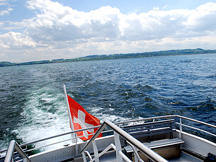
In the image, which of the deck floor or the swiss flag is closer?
the deck floor

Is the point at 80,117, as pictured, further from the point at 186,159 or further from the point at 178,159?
the point at 186,159

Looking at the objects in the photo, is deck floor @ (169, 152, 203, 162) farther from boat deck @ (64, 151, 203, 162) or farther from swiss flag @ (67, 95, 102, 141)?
swiss flag @ (67, 95, 102, 141)

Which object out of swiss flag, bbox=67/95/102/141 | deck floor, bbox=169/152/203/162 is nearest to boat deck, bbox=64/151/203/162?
deck floor, bbox=169/152/203/162

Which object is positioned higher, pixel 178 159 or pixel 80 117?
pixel 80 117

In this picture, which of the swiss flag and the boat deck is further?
the swiss flag

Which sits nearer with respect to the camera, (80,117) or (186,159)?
(186,159)

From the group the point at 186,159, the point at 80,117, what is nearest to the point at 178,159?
the point at 186,159

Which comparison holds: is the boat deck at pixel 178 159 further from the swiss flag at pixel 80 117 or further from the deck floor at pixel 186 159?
the swiss flag at pixel 80 117

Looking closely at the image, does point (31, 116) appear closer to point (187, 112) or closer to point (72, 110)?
point (72, 110)

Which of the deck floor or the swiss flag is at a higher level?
the swiss flag

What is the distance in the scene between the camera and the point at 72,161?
573 centimetres

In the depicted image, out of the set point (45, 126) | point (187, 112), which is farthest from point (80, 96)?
point (187, 112)

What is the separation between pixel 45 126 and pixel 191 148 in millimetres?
10009

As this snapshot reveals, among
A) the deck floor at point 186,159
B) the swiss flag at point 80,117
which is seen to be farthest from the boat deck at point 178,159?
the swiss flag at point 80,117
